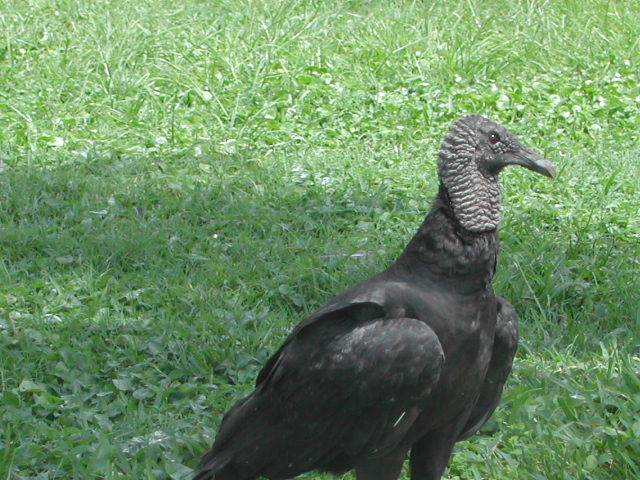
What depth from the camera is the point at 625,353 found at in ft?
12.6

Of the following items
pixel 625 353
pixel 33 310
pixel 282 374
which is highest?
pixel 282 374

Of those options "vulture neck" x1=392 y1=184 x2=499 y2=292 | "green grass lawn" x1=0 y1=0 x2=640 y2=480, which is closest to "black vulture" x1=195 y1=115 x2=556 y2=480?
"vulture neck" x1=392 y1=184 x2=499 y2=292

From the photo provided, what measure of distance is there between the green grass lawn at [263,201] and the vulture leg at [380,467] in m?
0.43

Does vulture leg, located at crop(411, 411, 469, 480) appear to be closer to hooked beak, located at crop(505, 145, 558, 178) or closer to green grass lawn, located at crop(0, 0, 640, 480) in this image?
green grass lawn, located at crop(0, 0, 640, 480)

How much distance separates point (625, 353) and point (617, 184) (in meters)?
1.65

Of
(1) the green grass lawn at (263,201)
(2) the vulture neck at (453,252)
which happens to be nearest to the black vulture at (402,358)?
(2) the vulture neck at (453,252)

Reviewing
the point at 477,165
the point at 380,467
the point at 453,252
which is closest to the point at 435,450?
the point at 380,467

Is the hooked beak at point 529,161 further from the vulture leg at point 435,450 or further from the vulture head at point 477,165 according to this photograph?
the vulture leg at point 435,450

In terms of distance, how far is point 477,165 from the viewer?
9.91 feet

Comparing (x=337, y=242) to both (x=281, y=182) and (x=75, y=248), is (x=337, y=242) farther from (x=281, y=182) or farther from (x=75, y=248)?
(x=75, y=248)

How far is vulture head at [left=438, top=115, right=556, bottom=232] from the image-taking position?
9.70 feet

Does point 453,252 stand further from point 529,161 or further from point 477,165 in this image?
point 529,161

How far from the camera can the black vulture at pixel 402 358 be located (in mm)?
2871

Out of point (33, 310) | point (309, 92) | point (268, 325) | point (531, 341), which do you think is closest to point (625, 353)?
point (531, 341)
